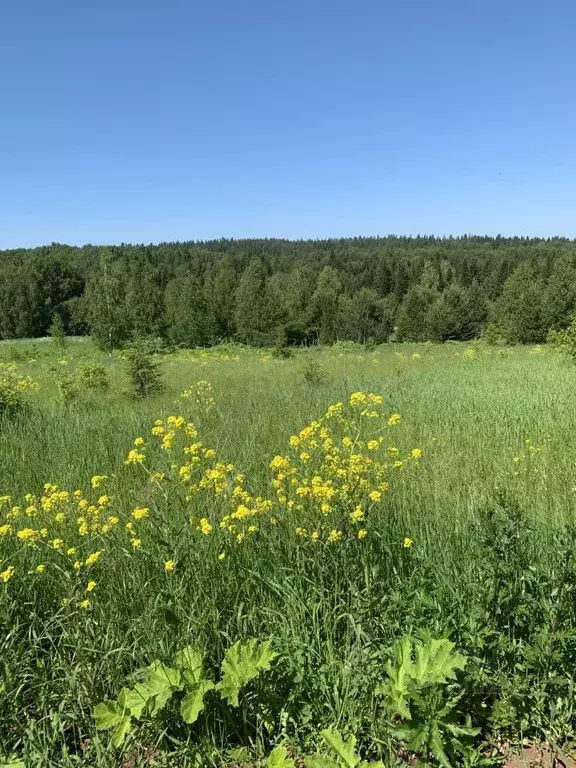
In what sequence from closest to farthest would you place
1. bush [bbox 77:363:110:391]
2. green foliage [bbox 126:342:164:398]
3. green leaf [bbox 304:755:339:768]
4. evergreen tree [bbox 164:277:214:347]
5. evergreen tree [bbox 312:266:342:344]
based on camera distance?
green leaf [bbox 304:755:339:768] → green foliage [bbox 126:342:164:398] → bush [bbox 77:363:110:391] → evergreen tree [bbox 164:277:214:347] → evergreen tree [bbox 312:266:342:344]

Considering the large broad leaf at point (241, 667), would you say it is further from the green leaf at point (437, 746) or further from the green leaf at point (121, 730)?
the green leaf at point (437, 746)

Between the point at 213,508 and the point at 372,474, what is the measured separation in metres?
1.27

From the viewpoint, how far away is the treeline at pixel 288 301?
4969 centimetres

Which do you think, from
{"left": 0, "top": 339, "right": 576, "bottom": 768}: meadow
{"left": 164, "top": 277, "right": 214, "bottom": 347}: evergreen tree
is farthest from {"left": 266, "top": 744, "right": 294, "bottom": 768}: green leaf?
{"left": 164, "top": 277, "right": 214, "bottom": 347}: evergreen tree

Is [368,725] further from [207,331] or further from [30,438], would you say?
[207,331]

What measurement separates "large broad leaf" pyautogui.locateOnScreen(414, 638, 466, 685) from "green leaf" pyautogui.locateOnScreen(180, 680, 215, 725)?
797 millimetres

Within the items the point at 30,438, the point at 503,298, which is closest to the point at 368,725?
the point at 30,438

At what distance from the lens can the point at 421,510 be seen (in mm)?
3838

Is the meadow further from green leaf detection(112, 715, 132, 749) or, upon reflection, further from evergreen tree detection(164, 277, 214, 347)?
evergreen tree detection(164, 277, 214, 347)

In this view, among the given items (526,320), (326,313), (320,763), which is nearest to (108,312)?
(320,763)

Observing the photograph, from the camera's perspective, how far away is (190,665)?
1.94 meters

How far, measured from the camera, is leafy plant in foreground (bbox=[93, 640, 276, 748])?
6.00ft

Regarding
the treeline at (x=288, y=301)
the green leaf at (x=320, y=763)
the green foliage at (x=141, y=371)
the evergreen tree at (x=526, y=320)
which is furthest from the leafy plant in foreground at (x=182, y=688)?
the evergreen tree at (x=526, y=320)

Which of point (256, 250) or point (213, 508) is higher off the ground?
point (256, 250)
